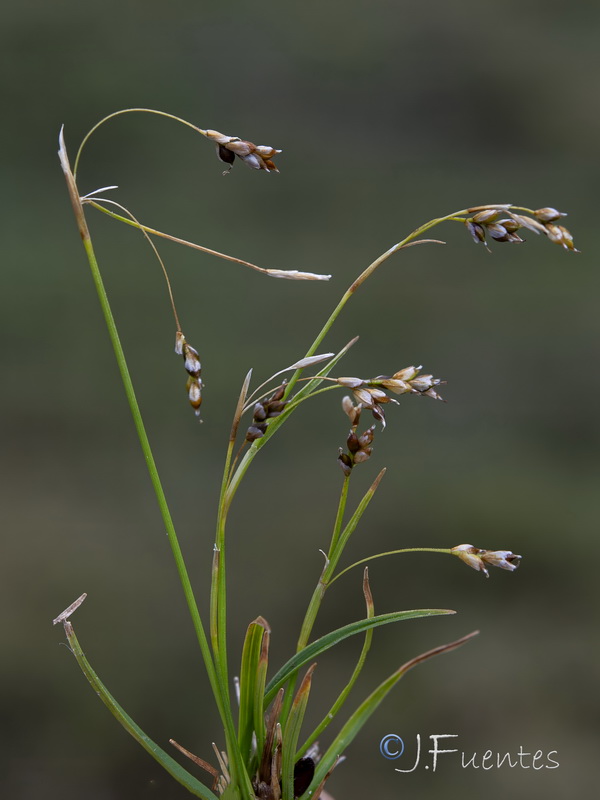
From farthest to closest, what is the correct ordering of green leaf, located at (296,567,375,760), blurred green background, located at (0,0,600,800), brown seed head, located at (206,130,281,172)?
1. blurred green background, located at (0,0,600,800)
2. green leaf, located at (296,567,375,760)
3. brown seed head, located at (206,130,281,172)

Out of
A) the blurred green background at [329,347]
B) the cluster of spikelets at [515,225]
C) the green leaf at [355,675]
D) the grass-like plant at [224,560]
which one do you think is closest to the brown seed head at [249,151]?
the grass-like plant at [224,560]

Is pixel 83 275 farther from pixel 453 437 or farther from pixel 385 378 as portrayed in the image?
pixel 385 378

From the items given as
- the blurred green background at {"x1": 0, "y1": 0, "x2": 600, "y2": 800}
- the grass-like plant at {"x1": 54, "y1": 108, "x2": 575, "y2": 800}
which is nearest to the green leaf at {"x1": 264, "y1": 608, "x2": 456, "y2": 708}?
the grass-like plant at {"x1": 54, "y1": 108, "x2": 575, "y2": 800}

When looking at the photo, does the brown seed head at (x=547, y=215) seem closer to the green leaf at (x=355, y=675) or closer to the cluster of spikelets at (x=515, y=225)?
the cluster of spikelets at (x=515, y=225)

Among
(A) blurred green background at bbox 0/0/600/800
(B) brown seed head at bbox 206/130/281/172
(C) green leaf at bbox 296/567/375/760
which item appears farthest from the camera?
(A) blurred green background at bbox 0/0/600/800

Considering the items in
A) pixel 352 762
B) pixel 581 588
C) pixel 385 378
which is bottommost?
pixel 352 762

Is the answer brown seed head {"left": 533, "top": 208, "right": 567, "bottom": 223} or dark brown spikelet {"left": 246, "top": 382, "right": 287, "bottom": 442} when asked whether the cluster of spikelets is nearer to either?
brown seed head {"left": 533, "top": 208, "right": 567, "bottom": 223}

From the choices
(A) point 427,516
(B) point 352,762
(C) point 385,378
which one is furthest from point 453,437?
(C) point 385,378

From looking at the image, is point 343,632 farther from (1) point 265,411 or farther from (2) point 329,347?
(2) point 329,347
